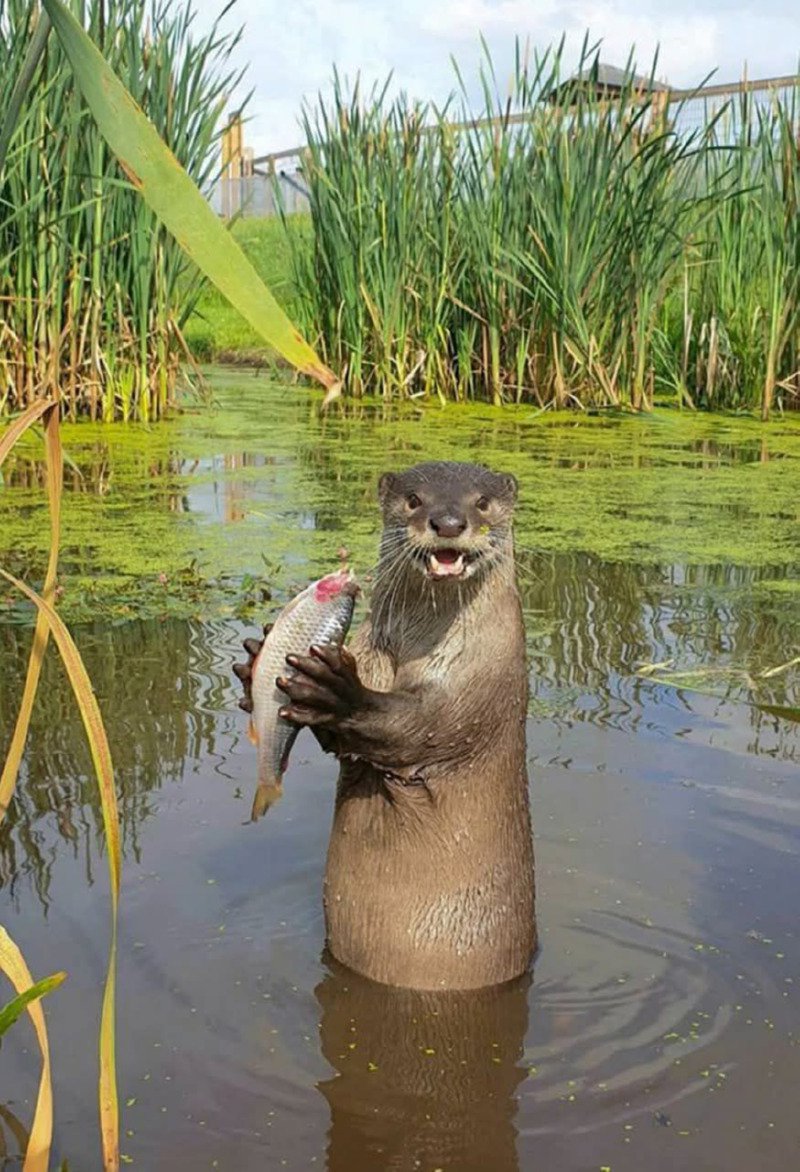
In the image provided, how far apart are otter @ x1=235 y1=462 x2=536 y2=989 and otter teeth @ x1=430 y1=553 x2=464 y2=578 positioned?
0.10m

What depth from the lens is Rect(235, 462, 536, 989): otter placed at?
300cm

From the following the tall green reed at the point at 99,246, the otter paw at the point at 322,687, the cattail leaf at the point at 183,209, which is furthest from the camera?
the tall green reed at the point at 99,246

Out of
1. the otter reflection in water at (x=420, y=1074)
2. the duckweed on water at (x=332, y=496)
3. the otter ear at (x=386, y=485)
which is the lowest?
the otter reflection in water at (x=420, y=1074)

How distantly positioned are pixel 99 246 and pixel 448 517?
244 inches

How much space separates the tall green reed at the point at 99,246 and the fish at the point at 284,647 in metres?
5.40

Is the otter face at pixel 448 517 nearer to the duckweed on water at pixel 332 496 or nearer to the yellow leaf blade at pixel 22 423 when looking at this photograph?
the yellow leaf blade at pixel 22 423

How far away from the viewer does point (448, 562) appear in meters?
2.86

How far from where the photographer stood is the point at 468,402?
11336 millimetres

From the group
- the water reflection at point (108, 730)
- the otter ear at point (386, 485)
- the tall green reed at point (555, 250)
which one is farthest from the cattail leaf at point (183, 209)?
the tall green reed at point (555, 250)

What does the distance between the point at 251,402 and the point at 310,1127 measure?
9.65 m

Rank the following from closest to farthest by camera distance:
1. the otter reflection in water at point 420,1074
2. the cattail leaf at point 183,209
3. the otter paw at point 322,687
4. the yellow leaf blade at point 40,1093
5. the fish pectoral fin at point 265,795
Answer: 1. the cattail leaf at point 183,209
2. the yellow leaf blade at point 40,1093
3. the otter reflection in water at point 420,1074
4. the otter paw at point 322,687
5. the fish pectoral fin at point 265,795

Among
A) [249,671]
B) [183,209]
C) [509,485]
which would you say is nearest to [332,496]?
[509,485]

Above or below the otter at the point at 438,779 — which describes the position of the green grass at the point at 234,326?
above

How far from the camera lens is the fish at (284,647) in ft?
9.21
